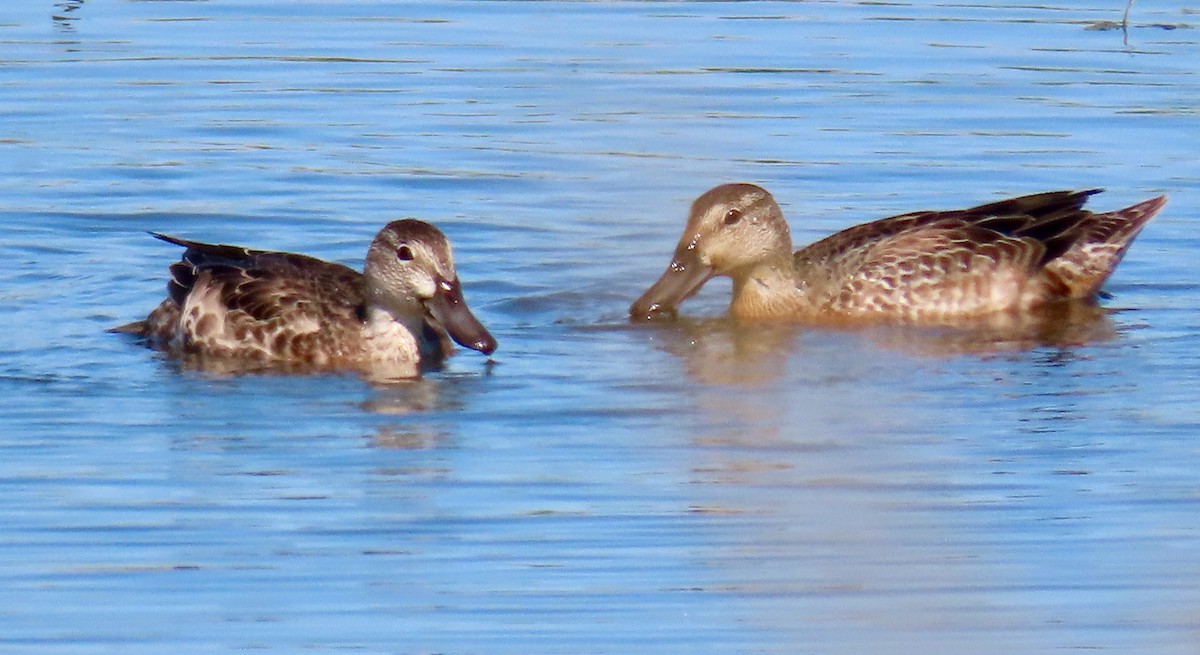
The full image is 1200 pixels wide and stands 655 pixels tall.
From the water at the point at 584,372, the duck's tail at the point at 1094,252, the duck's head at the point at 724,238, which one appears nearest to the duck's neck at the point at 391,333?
the water at the point at 584,372

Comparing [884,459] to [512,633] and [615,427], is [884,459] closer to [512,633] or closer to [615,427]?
[615,427]

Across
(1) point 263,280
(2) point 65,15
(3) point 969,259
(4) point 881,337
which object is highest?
(2) point 65,15

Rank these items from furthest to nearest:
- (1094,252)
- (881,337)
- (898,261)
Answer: (1094,252) → (898,261) → (881,337)

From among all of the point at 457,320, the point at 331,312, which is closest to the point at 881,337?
the point at 457,320

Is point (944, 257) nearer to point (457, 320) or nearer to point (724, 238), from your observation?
point (724, 238)

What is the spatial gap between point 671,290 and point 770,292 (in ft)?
1.58

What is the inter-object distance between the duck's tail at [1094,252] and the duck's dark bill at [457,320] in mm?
3195

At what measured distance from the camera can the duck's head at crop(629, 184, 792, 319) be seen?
1128 cm

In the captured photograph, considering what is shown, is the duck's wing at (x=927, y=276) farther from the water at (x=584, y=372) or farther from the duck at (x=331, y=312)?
the duck at (x=331, y=312)

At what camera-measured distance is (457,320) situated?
9.59 meters

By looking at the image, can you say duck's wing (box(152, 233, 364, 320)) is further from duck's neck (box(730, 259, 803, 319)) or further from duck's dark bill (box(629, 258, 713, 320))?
duck's neck (box(730, 259, 803, 319))

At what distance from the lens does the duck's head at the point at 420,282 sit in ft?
31.4

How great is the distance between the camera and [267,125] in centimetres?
1474

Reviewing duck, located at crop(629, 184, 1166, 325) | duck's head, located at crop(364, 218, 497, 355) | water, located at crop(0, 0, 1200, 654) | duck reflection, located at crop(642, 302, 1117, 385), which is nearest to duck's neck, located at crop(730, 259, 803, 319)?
duck, located at crop(629, 184, 1166, 325)
